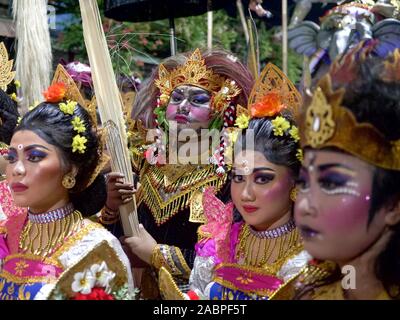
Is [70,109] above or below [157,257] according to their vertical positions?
above

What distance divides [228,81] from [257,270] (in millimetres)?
1387

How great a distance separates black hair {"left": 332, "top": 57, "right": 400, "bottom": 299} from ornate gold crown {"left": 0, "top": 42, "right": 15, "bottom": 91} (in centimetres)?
233

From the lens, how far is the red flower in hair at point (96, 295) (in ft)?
7.41

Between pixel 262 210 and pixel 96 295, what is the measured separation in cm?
71

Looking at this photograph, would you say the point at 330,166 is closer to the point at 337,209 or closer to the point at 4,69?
the point at 337,209

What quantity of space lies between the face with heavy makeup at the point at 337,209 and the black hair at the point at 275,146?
590 millimetres

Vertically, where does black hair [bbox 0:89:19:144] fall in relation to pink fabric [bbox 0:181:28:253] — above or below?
above

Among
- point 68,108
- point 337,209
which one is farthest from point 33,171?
point 337,209

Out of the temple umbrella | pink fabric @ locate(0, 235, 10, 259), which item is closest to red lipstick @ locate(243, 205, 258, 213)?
pink fabric @ locate(0, 235, 10, 259)

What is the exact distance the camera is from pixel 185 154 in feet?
11.5

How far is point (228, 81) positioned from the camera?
3.58 m

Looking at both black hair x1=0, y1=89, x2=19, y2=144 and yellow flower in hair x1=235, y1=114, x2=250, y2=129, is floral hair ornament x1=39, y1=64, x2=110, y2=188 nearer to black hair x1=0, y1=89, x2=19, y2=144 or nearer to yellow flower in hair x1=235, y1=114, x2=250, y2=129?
yellow flower in hair x1=235, y1=114, x2=250, y2=129

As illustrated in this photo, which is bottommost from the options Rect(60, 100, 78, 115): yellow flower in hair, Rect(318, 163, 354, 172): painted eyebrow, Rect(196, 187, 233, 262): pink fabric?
Rect(196, 187, 233, 262): pink fabric

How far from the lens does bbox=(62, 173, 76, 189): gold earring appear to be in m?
2.61
